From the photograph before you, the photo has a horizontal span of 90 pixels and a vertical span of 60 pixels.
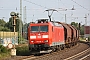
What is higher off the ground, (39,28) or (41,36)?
(39,28)

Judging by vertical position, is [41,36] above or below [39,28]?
below

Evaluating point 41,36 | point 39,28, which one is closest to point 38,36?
point 41,36

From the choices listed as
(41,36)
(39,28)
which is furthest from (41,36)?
(39,28)

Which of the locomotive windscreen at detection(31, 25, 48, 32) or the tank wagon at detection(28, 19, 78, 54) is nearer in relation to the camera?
the tank wagon at detection(28, 19, 78, 54)

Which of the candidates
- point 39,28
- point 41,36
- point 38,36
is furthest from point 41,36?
point 39,28

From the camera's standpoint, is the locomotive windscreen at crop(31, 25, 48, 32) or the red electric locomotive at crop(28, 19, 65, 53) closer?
the red electric locomotive at crop(28, 19, 65, 53)

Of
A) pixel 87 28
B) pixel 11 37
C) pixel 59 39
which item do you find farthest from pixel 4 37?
pixel 87 28

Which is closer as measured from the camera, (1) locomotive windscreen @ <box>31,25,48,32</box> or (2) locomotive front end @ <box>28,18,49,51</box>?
(2) locomotive front end @ <box>28,18,49,51</box>

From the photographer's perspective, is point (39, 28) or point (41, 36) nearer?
point (41, 36)

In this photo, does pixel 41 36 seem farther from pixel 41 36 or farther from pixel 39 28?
pixel 39 28

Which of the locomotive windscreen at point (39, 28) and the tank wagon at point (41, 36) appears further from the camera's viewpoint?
the locomotive windscreen at point (39, 28)

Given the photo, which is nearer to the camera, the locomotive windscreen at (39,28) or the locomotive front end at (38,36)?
the locomotive front end at (38,36)

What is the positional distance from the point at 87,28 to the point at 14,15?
207ft

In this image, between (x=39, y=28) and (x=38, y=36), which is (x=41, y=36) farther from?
(x=39, y=28)
